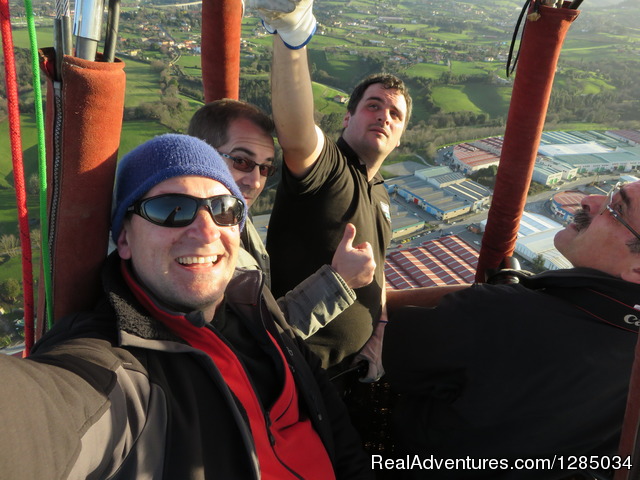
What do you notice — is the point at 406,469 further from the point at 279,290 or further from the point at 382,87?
the point at 382,87

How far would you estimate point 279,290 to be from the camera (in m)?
2.08

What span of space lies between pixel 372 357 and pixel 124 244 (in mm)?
1224

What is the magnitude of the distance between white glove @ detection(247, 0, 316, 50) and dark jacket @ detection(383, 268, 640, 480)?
3.26 ft

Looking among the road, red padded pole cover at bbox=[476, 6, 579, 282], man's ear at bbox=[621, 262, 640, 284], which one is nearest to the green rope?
man's ear at bbox=[621, 262, 640, 284]

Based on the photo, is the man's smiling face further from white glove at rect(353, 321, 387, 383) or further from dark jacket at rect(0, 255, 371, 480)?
white glove at rect(353, 321, 387, 383)

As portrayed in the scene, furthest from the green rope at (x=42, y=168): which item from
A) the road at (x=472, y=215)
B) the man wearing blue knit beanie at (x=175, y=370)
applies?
Result: the road at (x=472, y=215)

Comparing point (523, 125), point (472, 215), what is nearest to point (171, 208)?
point (523, 125)

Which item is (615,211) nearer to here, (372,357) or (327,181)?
(327,181)

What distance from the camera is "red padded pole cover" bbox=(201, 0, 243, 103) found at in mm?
2062

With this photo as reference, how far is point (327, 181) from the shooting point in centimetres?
180

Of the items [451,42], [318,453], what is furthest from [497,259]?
[451,42]

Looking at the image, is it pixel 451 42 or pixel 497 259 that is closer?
pixel 497 259

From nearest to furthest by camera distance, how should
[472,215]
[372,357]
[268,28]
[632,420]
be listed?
[632,420] → [268,28] → [372,357] → [472,215]

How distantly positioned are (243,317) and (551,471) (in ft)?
→ 3.62
